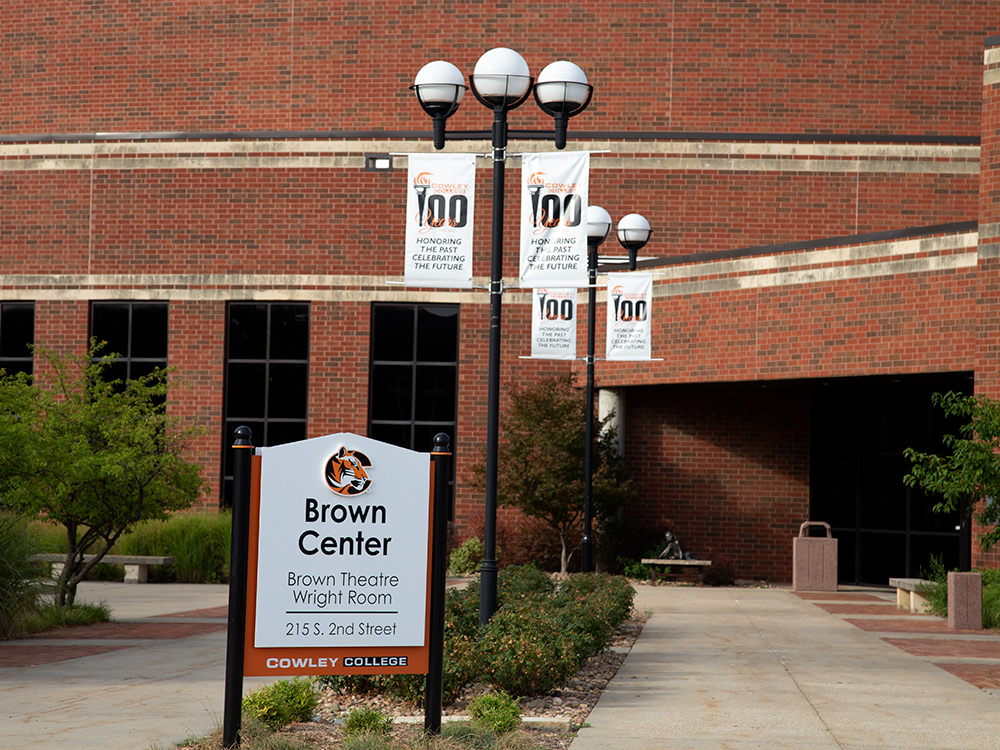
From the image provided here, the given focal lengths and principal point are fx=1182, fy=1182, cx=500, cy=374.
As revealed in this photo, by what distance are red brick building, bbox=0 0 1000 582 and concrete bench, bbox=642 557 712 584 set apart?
117 cm

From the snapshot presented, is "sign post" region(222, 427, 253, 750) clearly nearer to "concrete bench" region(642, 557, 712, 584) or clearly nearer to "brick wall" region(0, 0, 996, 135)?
"concrete bench" region(642, 557, 712, 584)

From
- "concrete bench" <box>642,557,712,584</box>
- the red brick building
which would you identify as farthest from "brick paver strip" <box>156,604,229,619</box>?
"concrete bench" <box>642,557,712,584</box>

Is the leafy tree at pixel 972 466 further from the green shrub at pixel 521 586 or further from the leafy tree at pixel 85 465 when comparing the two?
the leafy tree at pixel 85 465

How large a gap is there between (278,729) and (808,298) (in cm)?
1570

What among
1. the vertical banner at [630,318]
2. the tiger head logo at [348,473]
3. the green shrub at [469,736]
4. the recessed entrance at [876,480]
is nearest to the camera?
the tiger head logo at [348,473]

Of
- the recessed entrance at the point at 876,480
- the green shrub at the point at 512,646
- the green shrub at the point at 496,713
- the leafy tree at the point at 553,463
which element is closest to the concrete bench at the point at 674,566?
the leafy tree at the point at 553,463

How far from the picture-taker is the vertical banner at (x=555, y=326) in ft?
59.6

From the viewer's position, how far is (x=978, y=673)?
11695 mm

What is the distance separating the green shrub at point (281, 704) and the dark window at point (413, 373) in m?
18.7

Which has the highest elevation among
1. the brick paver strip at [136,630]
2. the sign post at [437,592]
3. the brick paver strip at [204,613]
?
the sign post at [437,592]

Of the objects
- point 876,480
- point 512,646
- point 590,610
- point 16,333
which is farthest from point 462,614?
point 16,333

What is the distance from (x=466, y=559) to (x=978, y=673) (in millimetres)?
14376

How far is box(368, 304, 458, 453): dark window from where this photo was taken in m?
27.2

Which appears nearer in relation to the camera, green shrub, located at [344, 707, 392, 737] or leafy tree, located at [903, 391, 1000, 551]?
green shrub, located at [344, 707, 392, 737]
